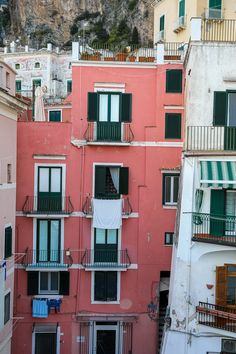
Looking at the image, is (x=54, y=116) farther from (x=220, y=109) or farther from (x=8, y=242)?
(x=220, y=109)

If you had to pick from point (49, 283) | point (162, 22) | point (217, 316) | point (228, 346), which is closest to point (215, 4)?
point (162, 22)

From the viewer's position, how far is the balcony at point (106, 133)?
28.4 m

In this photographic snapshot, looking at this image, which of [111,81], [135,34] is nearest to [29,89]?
[135,34]

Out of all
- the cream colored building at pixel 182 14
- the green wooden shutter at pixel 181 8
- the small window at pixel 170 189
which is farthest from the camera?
the green wooden shutter at pixel 181 8

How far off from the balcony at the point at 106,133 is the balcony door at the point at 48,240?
467 cm

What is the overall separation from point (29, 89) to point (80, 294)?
47956 millimetres

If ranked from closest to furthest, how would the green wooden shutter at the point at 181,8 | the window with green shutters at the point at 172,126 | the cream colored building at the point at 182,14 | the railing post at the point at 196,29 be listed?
the railing post at the point at 196,29 < the window with green shutters at the point at 172,126 < the cream colored building at the point at 182,14 < the green wooden shutter at the point at 181,8

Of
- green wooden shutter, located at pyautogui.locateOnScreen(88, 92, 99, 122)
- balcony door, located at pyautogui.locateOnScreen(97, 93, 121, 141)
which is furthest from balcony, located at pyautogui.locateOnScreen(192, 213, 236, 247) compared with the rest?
green wooden shutter, located at pyautogui.locateOnScreen(88, 92, 99, 122)

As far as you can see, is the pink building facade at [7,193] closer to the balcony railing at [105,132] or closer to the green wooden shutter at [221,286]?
the balcony railing at [105,132]

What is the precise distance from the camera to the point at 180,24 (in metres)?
33.2

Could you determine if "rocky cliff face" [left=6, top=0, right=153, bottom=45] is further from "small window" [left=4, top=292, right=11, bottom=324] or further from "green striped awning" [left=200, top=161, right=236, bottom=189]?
"green striped awning" [left=200, top=161, right=236, bottom=189]

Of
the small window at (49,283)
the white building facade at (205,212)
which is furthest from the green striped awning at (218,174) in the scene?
the small window at (49,283)

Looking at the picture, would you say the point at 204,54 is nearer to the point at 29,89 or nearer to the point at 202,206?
the point at 202,206

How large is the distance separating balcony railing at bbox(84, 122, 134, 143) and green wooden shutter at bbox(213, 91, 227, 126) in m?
6.09
